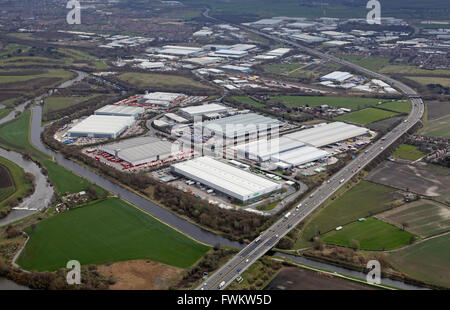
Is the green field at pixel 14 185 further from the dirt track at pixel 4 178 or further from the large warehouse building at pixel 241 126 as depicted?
the large warehouse building at pixel 241 126

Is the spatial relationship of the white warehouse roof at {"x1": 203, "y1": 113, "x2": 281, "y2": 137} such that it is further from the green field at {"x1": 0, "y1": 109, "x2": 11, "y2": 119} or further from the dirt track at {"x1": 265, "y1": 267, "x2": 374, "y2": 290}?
the green field at {"x1": 0, "y1": 109, "x2": 11, "y2": 119}

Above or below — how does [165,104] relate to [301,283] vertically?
above

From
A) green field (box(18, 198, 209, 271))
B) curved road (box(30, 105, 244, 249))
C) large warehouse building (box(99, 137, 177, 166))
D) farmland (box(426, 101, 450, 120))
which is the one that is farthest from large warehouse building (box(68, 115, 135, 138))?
farmland (box(426, 101, 450, 120))

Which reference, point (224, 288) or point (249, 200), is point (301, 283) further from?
point (249, 200)

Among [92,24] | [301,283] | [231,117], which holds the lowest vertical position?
[301,283]

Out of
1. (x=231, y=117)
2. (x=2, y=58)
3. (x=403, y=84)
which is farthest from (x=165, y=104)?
(x=2, y=58)

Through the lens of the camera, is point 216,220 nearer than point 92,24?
Yes
